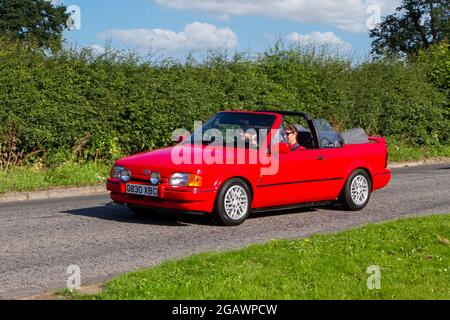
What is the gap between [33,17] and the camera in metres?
51.4

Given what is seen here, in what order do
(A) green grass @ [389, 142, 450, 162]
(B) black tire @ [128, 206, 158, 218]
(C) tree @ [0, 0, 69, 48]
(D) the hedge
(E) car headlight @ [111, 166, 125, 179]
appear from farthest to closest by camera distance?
(C) tree @ [0, 0, 69, 48]
(A) green grass @ [389, 142, 450, 162]
(D) the hedge
(B) black tire @ [128, 206, 158, 218]
(E) car headlight @ [111, 166, 125, 179]

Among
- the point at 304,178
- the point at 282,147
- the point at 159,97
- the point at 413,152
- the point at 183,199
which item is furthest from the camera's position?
the point at 413,152

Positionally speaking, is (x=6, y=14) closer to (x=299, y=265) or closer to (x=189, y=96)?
(x=189, y=96)

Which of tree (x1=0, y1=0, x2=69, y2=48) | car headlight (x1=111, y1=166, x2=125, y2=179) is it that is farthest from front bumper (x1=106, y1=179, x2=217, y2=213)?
tree (x1=0, y1=0, x2=69, y2=48)

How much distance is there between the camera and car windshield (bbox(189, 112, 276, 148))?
11.8 metres

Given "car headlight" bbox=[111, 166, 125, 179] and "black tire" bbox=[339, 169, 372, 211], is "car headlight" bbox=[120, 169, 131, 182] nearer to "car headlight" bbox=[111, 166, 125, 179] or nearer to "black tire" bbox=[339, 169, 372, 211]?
"car headlight" bbox=[111, 166, 125, 179]

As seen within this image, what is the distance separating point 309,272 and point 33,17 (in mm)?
47230

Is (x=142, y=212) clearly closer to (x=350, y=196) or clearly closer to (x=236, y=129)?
(x=236, y=129)

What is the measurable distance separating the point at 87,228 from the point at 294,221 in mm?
3119

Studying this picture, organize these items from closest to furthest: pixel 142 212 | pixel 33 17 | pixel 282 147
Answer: pixel 282 147 → pixel 142 212 → pixel 33 17

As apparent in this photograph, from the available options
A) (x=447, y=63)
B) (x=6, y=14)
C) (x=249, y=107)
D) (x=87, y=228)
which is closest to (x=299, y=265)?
(x=87, y=228)

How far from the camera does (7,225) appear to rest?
36.5ft

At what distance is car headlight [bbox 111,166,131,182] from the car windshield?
133cm

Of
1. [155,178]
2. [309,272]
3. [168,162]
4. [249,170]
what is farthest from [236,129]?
[309,272]
